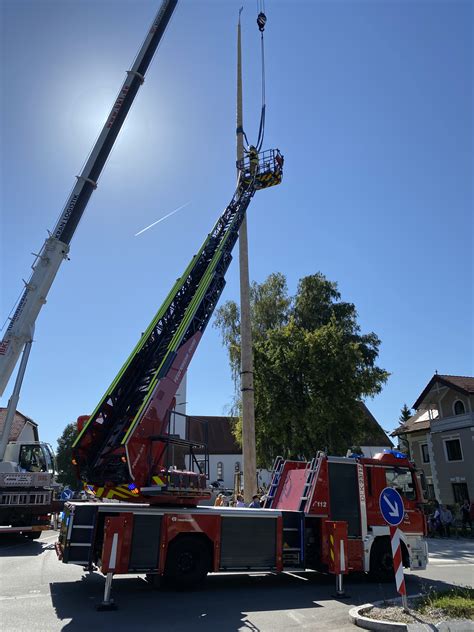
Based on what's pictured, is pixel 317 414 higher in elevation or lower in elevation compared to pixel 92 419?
higher

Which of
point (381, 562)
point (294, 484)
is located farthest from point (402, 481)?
point (294, 484)

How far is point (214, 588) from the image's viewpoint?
9.21 metres

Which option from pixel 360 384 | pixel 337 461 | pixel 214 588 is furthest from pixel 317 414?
pixel 214 588

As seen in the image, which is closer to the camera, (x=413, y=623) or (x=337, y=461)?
(x=413, y=623)

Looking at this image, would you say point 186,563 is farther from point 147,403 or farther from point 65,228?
point 65,228

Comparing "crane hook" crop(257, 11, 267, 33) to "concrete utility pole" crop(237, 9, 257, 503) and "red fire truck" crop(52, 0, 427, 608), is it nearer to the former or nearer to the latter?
"concrete utility pole" crop(237, 9, 257, 503)

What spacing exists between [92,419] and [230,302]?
82.2ft

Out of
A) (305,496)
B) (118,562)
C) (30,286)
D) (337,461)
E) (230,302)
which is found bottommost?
(118,562)

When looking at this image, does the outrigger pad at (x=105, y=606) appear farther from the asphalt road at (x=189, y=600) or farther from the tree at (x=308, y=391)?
the tree at (x=308, y=391)

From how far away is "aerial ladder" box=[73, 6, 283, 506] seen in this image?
8602 mm

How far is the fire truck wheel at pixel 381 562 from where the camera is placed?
33.3 feet

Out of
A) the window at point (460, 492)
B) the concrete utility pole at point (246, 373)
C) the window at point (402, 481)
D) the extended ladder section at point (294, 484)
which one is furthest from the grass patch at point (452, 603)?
the window at point (460, 492)

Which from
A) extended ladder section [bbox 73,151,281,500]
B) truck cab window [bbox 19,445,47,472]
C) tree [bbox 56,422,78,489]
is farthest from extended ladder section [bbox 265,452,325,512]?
tree [bbox 56,422,78,489]

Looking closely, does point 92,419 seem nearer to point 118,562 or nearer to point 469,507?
point 118,562
